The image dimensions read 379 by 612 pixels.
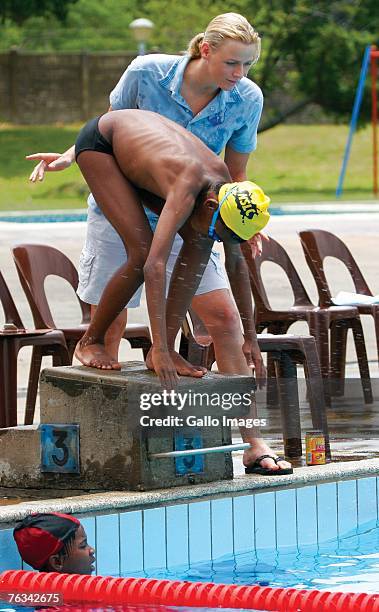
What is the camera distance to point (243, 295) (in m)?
5.20

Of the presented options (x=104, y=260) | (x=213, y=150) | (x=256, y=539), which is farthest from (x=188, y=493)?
(x=213, y=150)

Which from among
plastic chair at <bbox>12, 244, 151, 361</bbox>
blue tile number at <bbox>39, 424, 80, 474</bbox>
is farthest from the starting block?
plastic chair at <bbox>12, 244, 151, 361</bbox>

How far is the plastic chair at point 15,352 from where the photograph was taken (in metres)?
6.30

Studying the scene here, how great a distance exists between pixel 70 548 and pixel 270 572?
2.86 feet

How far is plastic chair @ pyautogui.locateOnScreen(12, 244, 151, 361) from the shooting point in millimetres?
7156

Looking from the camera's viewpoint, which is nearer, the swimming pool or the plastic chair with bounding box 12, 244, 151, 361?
the swimming pool

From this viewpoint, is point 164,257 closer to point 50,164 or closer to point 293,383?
point 50,164

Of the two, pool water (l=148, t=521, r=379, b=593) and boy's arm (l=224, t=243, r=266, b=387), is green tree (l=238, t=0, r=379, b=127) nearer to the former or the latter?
boy's arm (l=224, t=243, r=266, b=387)

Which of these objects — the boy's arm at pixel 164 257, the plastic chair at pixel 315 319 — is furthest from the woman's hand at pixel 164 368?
the plastic chair at pixel 315 319

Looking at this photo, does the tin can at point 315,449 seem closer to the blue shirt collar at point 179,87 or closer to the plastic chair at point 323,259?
the blue shirt collar at point 179,87

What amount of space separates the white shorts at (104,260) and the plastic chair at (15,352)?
1011 mm

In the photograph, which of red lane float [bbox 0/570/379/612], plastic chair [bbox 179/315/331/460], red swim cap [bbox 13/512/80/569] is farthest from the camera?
plastic chair [bbox 179/315/331/460]

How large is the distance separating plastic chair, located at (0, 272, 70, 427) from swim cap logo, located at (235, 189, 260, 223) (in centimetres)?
184

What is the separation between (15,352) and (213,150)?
155 cm
